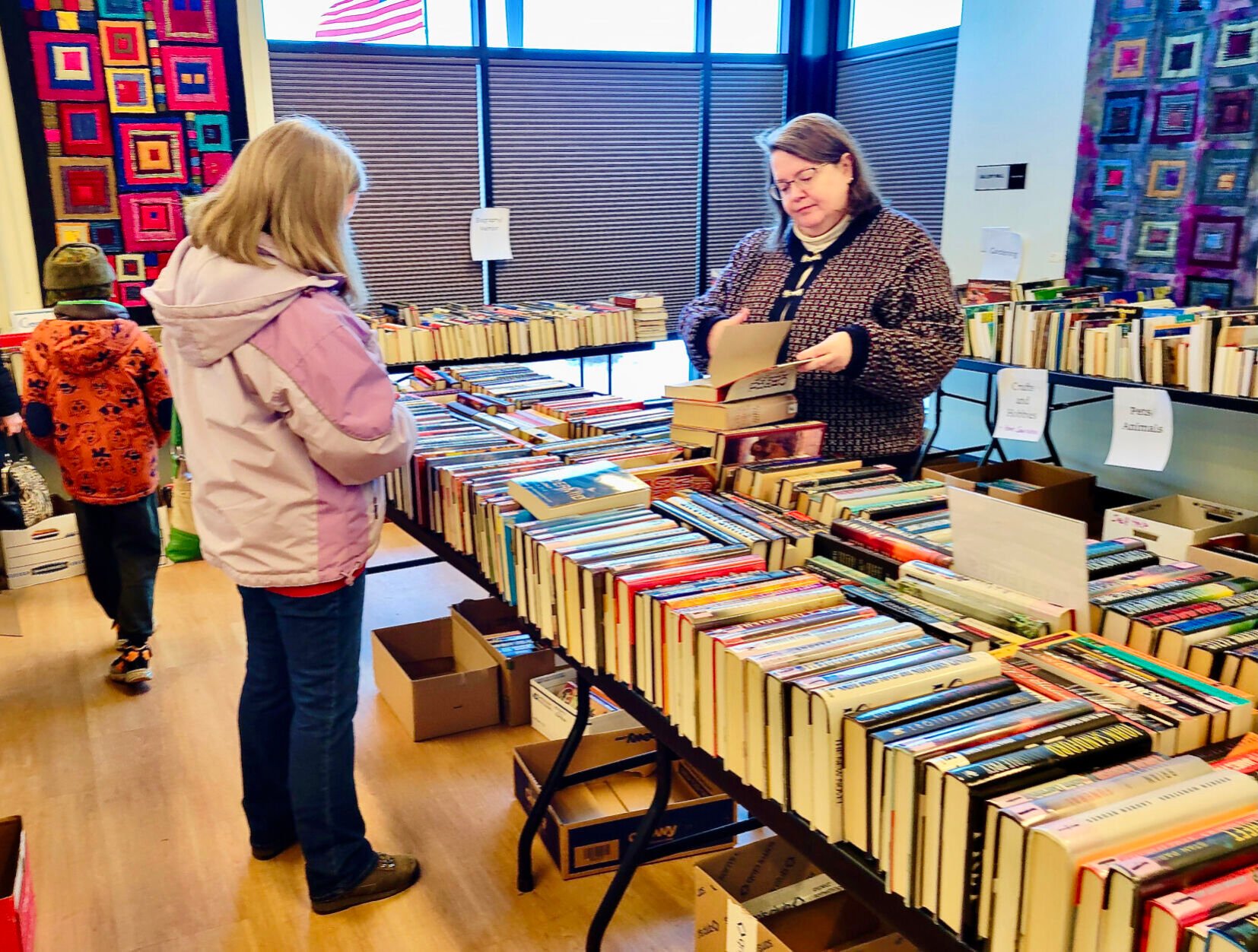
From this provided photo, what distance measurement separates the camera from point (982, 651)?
4.67 feet

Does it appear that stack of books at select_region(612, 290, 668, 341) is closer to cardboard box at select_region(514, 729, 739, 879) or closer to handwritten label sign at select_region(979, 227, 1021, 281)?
handwritten label sign at select_region(979, 227, 1021, 281)

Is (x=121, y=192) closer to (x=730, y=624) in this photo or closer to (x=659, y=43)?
(x=659, y=43)

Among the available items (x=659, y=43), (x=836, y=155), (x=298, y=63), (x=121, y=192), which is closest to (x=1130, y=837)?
(x=836, y=155)

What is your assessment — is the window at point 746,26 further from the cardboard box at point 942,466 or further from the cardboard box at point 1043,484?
the cardboard box at point 1043,484

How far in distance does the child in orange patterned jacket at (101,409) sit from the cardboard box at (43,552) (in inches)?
44.5

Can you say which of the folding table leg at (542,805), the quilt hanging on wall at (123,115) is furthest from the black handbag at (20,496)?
the folding table leg at (542,805)

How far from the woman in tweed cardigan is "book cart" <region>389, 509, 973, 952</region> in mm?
915

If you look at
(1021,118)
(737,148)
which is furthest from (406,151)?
(1021,118)

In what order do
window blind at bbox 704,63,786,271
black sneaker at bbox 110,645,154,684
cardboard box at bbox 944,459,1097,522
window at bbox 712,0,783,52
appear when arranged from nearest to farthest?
black sneaker at bbox 110,645,154,684 < cardboard box at bbox 944,459,1097,522 < window at bbox 712,0,783,52 < window blind at bbox 704,63,786,271

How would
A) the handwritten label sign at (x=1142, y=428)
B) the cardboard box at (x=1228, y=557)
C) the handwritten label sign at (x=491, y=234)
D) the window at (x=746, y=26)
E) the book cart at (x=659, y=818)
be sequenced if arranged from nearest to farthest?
1. the book cart at (x=659, y=818)
2. the cardboard box at (x=1228, y=557)
3. the handwritten label sign at (x=1142, y=428)
4. the handwritten label sign at (x=491, y=234)
5. the window at (x=746, y=26)

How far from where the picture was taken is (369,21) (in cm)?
533

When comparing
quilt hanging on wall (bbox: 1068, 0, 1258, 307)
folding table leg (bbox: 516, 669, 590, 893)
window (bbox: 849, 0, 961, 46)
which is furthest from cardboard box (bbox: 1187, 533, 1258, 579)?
window (bbox: 849, 0, 961, 46)

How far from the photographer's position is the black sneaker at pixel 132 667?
133 inches

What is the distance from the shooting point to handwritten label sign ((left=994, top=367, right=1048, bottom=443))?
169 inches
